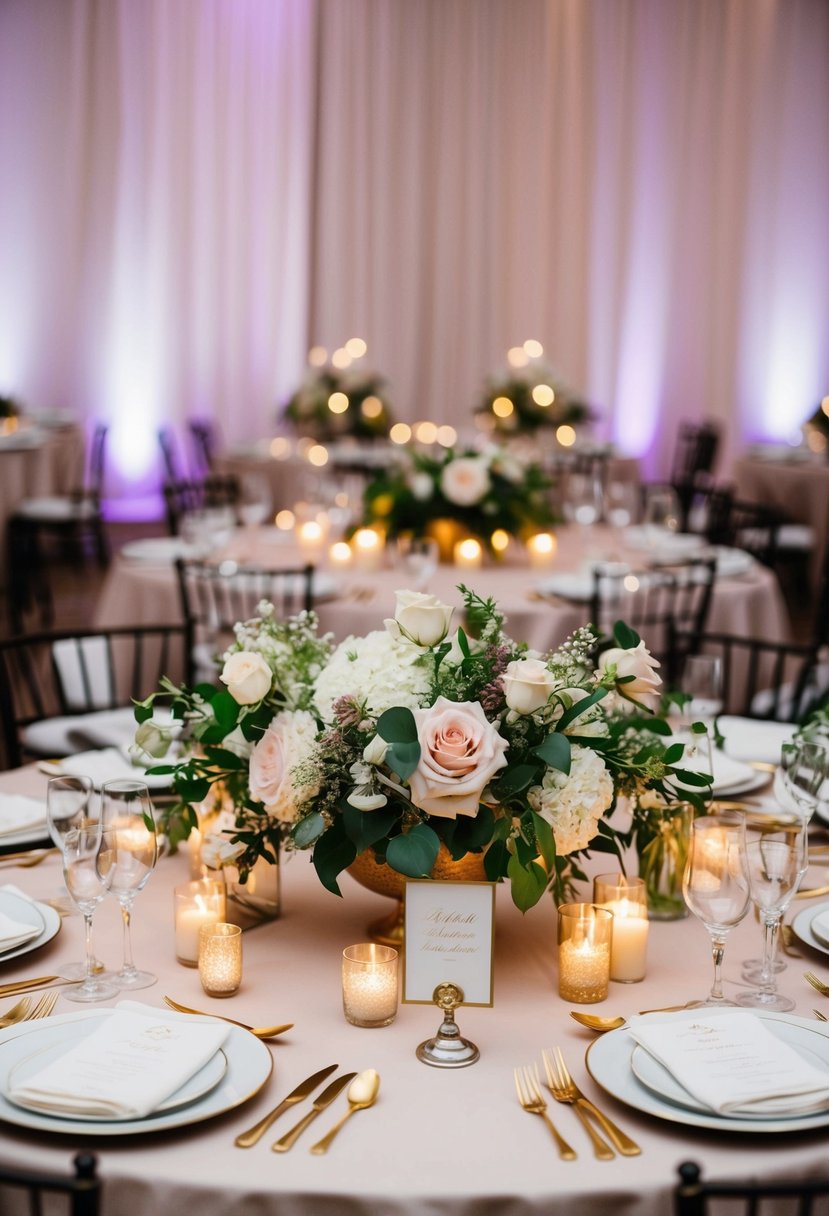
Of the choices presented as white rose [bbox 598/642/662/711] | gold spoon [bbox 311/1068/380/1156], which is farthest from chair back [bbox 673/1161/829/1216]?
white rose [bbox 598/642/662/711]

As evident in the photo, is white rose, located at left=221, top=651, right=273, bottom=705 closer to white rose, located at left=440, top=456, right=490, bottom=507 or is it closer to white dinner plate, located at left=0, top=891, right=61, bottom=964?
white dinner plate, located at left=0, top=891, right=61, bottom=964

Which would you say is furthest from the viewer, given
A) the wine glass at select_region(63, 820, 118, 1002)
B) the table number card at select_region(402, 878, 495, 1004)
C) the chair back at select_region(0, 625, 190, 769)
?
the chair back at select_region(0, 625, 190, 769)

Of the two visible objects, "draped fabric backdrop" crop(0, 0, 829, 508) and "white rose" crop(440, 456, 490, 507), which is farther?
"draped fabric backdrop" crop(0, 0, 829, 508)

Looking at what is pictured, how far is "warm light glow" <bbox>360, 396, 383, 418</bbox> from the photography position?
320 inches

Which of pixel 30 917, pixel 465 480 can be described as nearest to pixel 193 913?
pixel 30 917

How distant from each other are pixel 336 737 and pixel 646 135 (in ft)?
32.7

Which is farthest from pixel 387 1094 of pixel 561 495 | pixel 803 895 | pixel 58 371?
pixel 58 371

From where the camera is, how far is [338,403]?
8094 mm

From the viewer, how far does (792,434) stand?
10.7 meters

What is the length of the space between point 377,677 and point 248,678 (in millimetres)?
171

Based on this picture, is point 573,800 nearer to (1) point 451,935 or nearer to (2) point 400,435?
(1) point 451,935

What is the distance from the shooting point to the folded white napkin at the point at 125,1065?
1341 mm

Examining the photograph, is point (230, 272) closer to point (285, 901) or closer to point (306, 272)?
point (306, 272)

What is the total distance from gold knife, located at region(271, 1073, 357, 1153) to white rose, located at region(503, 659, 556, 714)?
45cm
